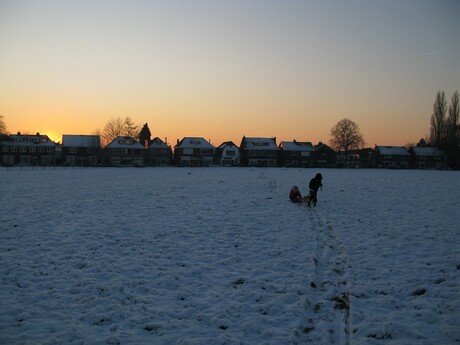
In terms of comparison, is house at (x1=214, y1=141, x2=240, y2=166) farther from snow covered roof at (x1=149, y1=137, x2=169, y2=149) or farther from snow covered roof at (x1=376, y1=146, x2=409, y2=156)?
snow covered roof at (x1=376, y1=146, x2=409, y2=156)

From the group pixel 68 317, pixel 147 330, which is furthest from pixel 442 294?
pixel 68 317

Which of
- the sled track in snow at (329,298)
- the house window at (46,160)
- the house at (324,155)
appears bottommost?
the sled track in snow at (329,298)

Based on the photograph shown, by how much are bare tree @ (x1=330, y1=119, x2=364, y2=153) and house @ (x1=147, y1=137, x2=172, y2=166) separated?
51.6 m

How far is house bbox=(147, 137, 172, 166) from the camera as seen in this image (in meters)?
92.2

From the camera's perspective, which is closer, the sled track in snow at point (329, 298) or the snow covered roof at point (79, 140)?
the sled track in snow at point (329, 298)

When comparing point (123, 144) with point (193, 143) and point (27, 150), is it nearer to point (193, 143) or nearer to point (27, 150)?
point (193, 143)

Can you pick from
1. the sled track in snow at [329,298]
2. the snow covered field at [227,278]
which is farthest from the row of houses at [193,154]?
the sled track in snow at [329,298]

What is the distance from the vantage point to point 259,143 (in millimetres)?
93500

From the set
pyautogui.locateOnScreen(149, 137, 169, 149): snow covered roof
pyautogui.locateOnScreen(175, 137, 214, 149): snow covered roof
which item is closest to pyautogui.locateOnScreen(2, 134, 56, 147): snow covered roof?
pyautogui.locateOnScreen(149, 137, 169, 149): snow covered roof

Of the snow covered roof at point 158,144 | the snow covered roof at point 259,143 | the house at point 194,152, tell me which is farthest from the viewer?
the snow covered roof at point 158,144

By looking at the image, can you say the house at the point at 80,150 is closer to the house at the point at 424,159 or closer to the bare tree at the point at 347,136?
the bare tree at the point at 347,136

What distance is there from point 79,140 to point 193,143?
32.5 meters

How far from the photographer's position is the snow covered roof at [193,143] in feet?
300

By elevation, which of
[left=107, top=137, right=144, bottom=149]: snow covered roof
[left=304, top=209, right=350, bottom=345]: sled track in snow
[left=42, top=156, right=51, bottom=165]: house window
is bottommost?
[left=304, top=209, right=350, bottom=345]: sled track in snow
